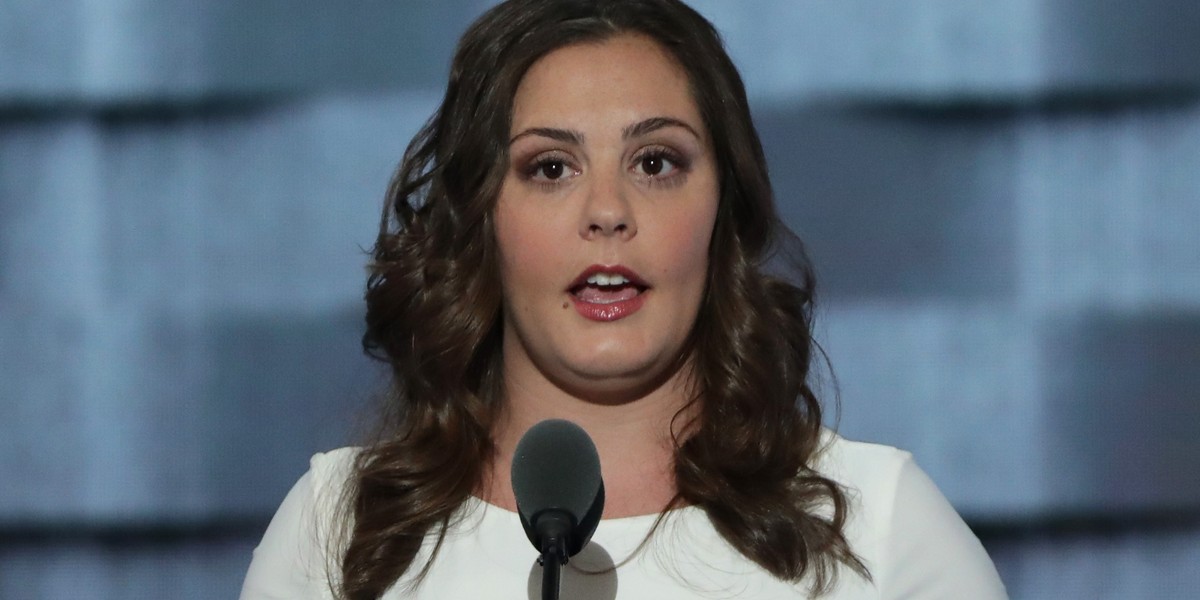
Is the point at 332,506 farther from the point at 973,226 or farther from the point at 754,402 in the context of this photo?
the point at 973,226

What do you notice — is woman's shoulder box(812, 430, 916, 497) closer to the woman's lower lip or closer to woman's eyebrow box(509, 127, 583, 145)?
the woman's lower lip

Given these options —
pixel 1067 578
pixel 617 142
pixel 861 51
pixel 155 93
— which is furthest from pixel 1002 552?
pixel 155 93

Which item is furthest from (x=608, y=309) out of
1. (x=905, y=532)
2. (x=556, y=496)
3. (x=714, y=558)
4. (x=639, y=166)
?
(x=556, y=496)

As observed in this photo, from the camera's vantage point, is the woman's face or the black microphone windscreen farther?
the woman's face

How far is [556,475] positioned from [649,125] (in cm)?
64

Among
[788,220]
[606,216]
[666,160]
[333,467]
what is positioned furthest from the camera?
[788,220]

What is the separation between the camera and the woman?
1.75 meters

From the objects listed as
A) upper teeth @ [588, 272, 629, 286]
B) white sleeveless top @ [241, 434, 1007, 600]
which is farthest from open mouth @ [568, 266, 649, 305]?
white sleeveless top @ [241, 434, 1007, 600]

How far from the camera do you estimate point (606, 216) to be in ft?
5.67

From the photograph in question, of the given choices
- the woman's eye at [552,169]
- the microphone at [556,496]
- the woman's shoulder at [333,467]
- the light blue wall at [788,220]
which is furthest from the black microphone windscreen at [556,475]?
the light blue wall at [788,220]

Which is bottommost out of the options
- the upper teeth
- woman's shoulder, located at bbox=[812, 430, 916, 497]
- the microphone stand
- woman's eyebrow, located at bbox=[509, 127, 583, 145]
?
woman's shoulder, located at bbox=[812, 430, 916, 497]

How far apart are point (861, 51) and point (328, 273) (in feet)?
2.77

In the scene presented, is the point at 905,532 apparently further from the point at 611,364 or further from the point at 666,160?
the point at 666,160

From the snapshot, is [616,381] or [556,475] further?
[616,381]
